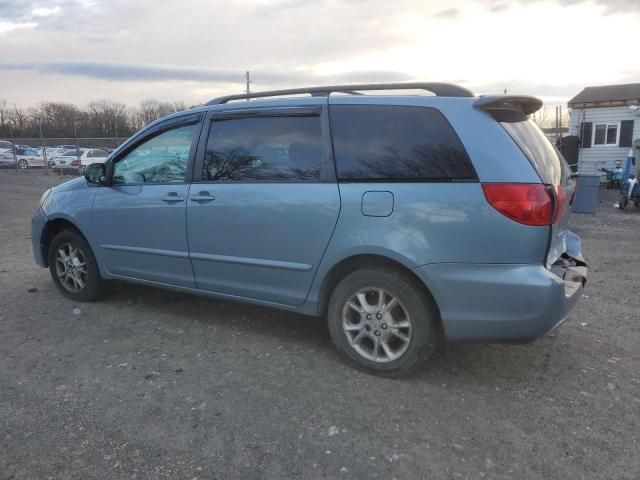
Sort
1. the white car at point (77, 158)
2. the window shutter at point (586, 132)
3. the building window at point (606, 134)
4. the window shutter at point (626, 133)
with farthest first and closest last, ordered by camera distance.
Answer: the white car at point (77, 158), the window shutter at point (586, 132), the building window at point (606, 134), the window shutter at point (626, 133)

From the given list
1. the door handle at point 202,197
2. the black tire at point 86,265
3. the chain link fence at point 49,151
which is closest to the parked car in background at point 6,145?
the chain link fence at point 49,151

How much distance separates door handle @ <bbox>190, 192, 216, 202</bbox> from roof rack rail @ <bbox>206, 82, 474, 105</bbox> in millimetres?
790

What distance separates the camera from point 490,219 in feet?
10.1

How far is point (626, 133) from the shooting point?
875 inches

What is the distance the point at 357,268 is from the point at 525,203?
3.73 ft

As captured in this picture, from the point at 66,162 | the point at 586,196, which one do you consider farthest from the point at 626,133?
the point at 66,162

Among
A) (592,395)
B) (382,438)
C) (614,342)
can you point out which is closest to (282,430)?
(382,438)

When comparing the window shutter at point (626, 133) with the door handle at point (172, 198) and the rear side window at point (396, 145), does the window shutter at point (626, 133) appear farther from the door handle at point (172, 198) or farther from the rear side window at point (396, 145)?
the door handle at point (172, 198)

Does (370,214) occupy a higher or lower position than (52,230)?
higher

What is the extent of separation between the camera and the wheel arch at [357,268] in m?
3.38

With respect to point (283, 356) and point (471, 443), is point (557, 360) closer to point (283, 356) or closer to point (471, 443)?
point (471, 443)

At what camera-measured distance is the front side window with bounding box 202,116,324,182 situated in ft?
12.3

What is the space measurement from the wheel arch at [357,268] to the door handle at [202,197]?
1114mm

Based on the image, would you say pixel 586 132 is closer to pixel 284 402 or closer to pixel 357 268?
pixel 357 268
